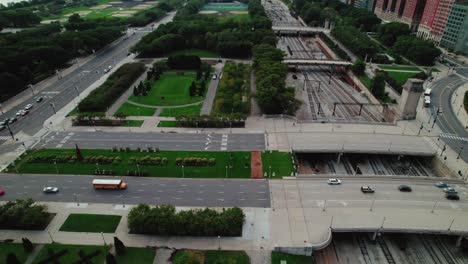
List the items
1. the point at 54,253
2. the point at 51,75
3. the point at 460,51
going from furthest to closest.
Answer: the point at 460,51 → the point at 51,75 → the point at 54,253

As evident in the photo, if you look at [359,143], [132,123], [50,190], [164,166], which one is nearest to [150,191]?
[164,166]

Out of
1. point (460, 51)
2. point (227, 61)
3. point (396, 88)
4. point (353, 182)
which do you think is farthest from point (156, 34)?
point (460, 51)

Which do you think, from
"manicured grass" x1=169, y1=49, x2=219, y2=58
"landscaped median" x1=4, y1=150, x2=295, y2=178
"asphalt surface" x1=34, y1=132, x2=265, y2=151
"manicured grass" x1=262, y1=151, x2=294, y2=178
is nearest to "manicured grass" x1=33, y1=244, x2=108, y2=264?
"landscaped median" x1=4, y1=150, x2=295, y2=178

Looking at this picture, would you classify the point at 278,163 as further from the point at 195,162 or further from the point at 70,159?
the point at 70,159

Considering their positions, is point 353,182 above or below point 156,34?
below

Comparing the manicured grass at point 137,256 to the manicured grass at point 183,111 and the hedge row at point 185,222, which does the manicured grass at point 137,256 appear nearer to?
the hedge row at point 185,222

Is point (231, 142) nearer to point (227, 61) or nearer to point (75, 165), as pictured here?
point (75, 165)
